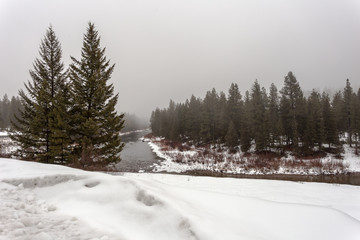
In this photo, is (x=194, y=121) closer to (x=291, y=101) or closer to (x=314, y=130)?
(x=291, y=101)

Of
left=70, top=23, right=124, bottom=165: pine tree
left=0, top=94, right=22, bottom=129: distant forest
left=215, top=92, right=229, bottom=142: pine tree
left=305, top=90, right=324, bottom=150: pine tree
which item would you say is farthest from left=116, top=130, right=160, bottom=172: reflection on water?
left=0, top=94, right=22, bottom=129: distant forest

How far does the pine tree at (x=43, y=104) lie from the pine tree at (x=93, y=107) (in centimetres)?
150

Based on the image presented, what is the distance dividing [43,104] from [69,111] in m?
1.99

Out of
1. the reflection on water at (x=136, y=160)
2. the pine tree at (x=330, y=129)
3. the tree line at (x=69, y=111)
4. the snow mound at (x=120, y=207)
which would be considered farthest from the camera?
the pine tree at (x=330, y=129)

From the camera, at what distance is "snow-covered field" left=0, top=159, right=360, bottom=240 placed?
8.55 ft

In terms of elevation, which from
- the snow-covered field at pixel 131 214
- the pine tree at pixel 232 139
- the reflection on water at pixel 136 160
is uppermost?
the pine tree at pixel 232 139

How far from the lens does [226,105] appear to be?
41.2 m

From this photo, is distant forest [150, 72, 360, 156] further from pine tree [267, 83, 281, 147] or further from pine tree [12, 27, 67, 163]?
pine tree [12, 27, 67, 163]

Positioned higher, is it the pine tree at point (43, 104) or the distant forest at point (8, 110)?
the distant forest at point (8, 110)

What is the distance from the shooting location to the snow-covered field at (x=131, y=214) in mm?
2605

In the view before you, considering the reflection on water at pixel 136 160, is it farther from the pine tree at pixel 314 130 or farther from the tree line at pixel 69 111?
the pine tree at pixel 314 130

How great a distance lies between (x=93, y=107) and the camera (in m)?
13.6

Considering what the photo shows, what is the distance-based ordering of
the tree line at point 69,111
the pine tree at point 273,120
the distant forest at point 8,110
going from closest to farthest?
the tree line at point 69,111 → the pine tree at point 273,120 → the distant forest at point 8,110

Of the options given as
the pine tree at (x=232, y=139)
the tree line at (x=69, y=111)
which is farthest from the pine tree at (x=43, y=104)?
the pine tree at (x=232, y=139)
